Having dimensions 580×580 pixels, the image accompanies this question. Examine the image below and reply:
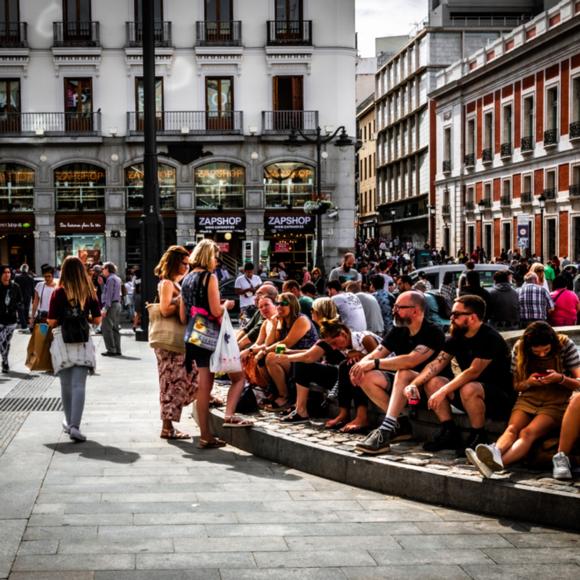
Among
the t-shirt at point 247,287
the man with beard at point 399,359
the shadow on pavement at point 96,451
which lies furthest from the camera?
the t-shirt at point 247,287

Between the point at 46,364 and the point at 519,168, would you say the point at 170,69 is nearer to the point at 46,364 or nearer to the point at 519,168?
the point at 519,168

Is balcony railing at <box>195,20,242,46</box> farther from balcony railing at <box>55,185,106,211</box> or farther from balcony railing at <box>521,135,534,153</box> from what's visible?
balcony railing at <box>521,135,534,153</box>

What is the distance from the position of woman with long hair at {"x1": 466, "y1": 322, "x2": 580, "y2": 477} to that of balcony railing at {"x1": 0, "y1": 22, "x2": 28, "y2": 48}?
118 feet

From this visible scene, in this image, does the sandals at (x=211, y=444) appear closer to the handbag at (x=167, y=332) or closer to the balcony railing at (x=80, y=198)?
the handbag at (x=167, y=332)

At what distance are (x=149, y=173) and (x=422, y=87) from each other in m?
54.2

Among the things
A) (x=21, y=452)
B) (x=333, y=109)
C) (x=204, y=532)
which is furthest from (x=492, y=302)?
(x=333, y=109)

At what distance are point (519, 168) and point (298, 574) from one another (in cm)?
4776

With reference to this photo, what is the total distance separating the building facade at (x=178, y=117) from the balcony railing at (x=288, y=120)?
0.13 feet

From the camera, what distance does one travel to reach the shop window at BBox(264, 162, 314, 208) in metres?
40.0

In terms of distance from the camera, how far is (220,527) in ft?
20.4

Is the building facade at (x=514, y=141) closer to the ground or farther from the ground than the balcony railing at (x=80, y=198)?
farther from the ground

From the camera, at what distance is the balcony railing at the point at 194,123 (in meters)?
39.5

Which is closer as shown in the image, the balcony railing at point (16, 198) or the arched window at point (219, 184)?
the balcony railing at point (16, 198)

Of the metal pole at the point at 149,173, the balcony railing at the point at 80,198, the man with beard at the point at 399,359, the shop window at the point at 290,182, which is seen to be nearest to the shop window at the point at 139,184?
the balcony railing at the point at 80,198
